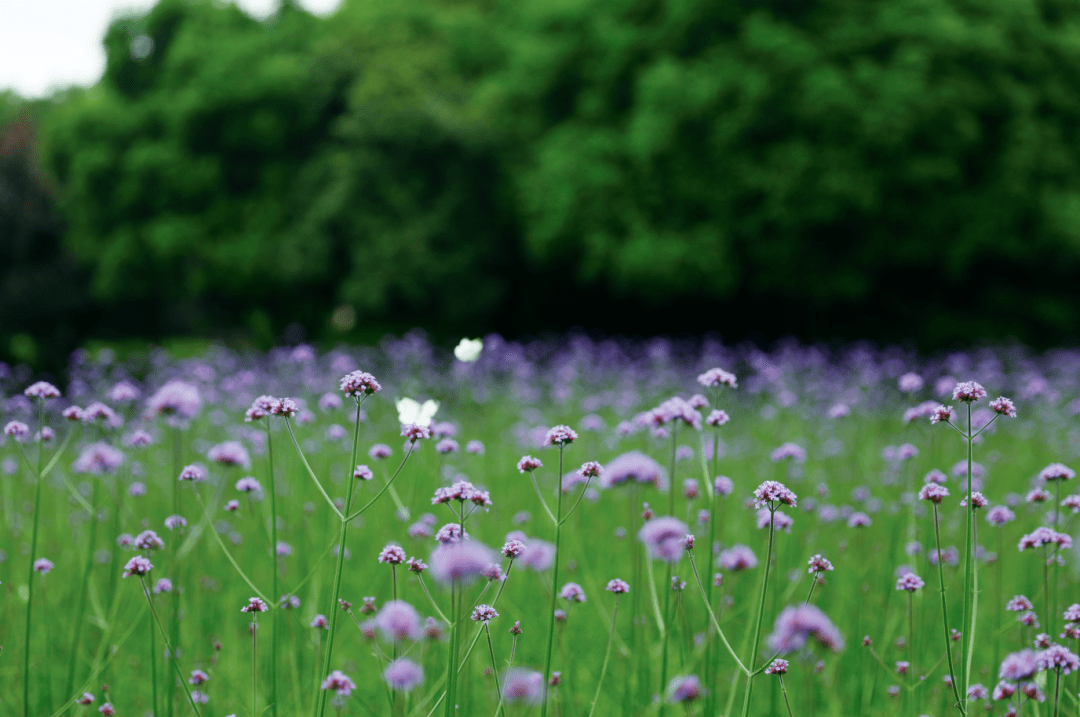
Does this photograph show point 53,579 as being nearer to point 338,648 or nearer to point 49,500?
point 338,648

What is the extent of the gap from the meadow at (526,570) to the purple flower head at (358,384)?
0.08ft

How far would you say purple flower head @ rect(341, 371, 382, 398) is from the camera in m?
2.04

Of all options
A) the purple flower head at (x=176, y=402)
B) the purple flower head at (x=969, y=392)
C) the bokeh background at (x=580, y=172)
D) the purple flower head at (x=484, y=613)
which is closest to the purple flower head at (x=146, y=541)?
the purple flower head at (x=176, y=402)

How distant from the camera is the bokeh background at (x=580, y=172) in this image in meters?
14.5

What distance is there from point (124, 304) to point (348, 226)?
49.4 ft

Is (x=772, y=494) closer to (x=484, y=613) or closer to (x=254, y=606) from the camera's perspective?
(x=484, y=613)

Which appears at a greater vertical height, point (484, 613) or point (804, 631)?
point (804, 631)

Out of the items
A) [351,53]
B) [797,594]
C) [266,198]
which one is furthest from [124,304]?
[797,594]

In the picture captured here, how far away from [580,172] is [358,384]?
14.6m

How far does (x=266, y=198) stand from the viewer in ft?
68.5

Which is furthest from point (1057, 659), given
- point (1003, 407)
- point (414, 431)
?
point (414, 431)

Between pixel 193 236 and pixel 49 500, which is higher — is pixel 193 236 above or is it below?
above

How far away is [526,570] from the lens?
13.3ft

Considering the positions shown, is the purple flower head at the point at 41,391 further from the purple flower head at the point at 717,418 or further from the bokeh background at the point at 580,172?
the bokeh background at the point at 580,172
